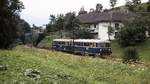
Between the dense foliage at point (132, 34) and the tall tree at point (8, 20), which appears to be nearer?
the tall tree at point (8, 20)

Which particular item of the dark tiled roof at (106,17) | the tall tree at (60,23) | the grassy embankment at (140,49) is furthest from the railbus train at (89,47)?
the tall tree at (60,23)

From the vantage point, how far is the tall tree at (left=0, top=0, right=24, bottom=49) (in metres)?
40.1

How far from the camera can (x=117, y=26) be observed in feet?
238

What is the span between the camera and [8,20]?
41031 mm

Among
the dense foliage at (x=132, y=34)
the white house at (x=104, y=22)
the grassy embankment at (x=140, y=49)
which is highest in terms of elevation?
the white house at (x=104, y=22)

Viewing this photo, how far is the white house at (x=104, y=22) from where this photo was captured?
73.6 m

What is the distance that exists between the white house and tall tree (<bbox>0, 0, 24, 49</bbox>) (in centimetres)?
3059

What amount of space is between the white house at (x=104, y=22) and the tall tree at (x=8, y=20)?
30586mm

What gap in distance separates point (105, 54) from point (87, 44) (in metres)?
2.98

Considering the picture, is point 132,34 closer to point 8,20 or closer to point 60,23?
point 8,20

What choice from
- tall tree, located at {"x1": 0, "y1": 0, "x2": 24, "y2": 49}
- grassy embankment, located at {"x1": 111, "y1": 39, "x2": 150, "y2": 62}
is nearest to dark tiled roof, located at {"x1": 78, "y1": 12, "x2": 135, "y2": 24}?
grassy embankment, located at {"x1": 111, "y1": 39, "x2": 150, "y2": 62}

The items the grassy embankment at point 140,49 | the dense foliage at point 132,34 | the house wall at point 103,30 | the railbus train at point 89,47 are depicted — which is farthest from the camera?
the house wall at point 103,30

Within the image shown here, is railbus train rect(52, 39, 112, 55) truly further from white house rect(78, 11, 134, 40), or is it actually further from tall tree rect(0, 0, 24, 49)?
white house rect(78, 11, 134, 40)

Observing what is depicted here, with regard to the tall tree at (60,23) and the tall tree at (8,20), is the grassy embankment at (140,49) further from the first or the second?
the tall tree at (60,23)
